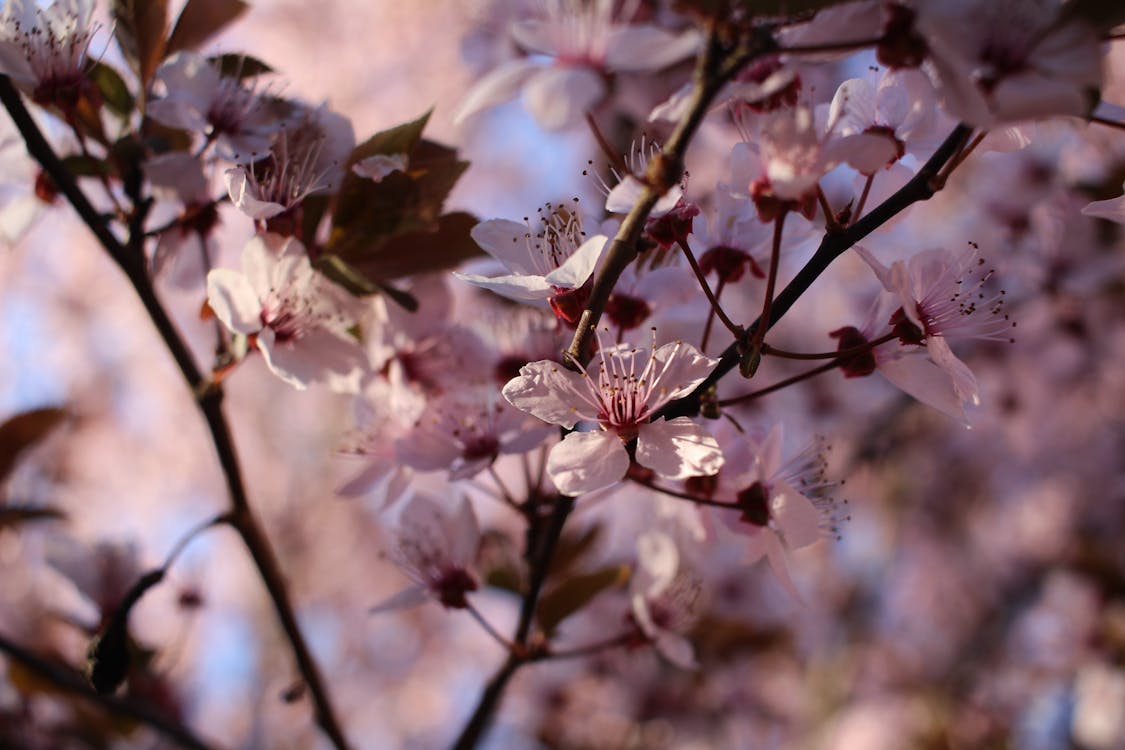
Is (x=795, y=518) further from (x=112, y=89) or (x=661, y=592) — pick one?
(x=112, y=89)

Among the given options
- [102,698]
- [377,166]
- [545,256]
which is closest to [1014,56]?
[545,256]

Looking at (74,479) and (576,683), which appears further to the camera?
(74,479)

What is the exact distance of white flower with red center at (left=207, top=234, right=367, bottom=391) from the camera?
2.41 feet

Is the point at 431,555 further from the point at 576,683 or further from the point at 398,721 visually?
the point at 398,721

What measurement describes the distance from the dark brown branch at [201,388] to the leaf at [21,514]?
11.9 inches

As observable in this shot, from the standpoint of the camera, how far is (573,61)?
0.58 metres

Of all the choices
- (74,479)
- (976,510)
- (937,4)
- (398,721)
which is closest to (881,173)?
(937,4)

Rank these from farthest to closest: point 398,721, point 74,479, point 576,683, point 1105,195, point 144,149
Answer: point 398,721
point 74,479
point 576,683
point 1105,195
point 144,149

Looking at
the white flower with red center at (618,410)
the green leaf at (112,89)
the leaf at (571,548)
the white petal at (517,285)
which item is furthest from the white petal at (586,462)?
the green leaf at (112,89)

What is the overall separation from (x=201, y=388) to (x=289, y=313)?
12 cm

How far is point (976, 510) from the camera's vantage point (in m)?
3.71

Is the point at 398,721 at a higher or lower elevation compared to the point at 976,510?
lower

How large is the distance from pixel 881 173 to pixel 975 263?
124mm

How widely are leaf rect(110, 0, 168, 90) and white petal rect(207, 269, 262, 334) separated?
259mm
